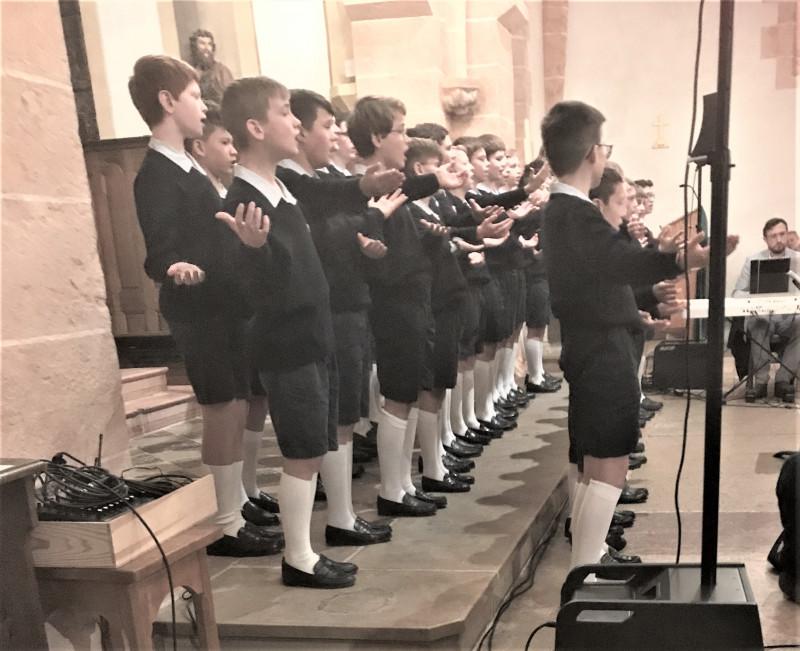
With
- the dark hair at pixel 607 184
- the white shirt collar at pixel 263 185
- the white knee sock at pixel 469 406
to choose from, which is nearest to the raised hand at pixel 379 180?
the white shirt collar at pixel 263 185

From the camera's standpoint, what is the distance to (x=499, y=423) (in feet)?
17.6

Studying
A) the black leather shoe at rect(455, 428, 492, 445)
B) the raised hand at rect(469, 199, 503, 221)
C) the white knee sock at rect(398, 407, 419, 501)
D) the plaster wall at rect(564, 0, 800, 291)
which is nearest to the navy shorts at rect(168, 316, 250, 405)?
the white knee sock at rect(398, 407, 419, 501)

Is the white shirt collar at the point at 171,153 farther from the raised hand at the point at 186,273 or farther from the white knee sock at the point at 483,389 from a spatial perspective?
the white knee sock at the point at 483,389

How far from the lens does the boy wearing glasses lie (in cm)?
261

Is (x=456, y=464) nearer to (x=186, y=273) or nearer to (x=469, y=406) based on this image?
(x=469, y=406)

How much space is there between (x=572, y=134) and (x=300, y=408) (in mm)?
1251

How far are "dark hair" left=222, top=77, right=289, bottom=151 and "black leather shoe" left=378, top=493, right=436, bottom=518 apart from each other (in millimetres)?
1693

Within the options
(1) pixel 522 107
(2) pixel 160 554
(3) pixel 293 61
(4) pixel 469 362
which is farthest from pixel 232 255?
(1) pixel 522 107

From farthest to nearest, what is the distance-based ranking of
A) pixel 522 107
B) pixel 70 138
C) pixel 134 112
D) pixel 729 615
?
pixel 522 107 → pixel 134 112 → pixel 70 138 → pixel 729 615

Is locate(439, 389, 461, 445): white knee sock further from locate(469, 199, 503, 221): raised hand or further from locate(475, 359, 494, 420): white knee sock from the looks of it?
locate(469, 199, 503, 221): raised hand

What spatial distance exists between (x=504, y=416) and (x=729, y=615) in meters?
3.72

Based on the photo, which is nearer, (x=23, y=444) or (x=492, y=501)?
(x=23, y=444)

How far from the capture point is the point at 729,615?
1.88 metres

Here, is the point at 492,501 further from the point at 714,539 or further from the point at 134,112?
the point at 134,112
